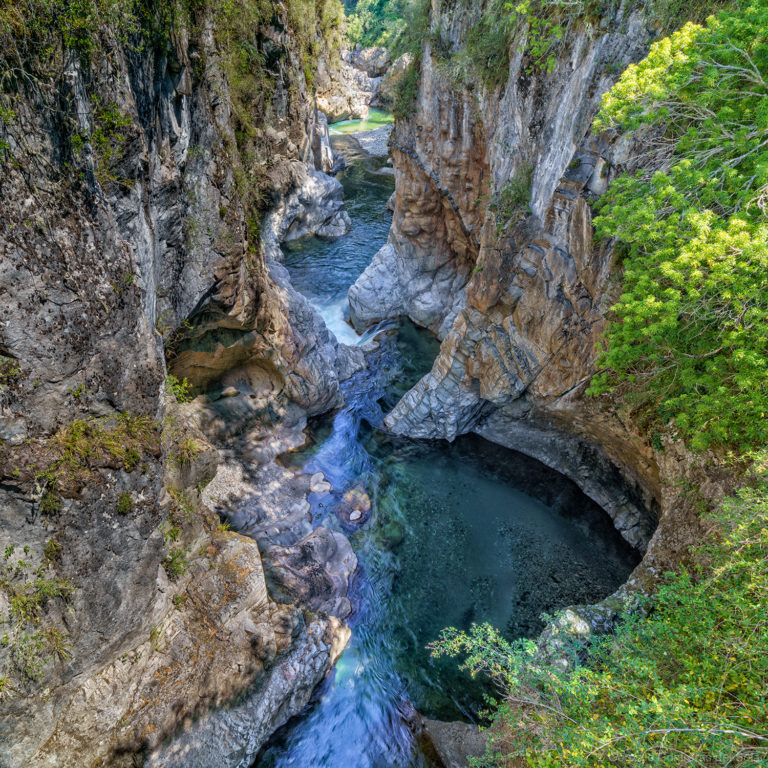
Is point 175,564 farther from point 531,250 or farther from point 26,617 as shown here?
point 531,250

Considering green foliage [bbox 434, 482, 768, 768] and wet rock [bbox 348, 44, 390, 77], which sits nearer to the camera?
green foliage [bbox 434, 482, 768, 768]

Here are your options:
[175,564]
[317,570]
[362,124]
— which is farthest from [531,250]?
[362,124]

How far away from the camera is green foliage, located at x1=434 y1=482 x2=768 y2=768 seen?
3.72 meters

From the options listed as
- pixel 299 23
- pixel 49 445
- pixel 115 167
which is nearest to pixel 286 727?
pixel 49 445

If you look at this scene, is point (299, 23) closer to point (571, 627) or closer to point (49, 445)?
point (49, 445)

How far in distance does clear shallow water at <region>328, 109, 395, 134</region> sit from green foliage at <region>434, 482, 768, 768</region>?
42.0 meters

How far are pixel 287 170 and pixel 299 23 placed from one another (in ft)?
18.4

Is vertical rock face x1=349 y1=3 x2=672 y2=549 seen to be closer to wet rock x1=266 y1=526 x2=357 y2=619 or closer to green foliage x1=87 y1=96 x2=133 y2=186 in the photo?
wet rock x1=266 y1=526 x2=357 y2=619

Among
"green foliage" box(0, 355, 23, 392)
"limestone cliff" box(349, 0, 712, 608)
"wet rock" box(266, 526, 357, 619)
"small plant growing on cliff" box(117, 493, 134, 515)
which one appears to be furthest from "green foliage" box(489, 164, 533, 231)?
"green foliage" box(0, 355, 23, 392)

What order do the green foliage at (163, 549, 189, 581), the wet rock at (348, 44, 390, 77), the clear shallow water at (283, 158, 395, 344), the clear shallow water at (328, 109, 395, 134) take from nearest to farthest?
the green foliage at (163, 549, 189, 581) → the clear shallow water at (283, 158, 395, 344) → the clear shallow water at (328, 109, 395, 134) → the wet rock at (348, 44, 390, 77)

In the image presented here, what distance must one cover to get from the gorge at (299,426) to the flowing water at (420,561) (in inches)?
2.7

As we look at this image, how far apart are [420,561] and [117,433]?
7.43 m

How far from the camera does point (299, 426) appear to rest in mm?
13680

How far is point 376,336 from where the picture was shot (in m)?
18.0
